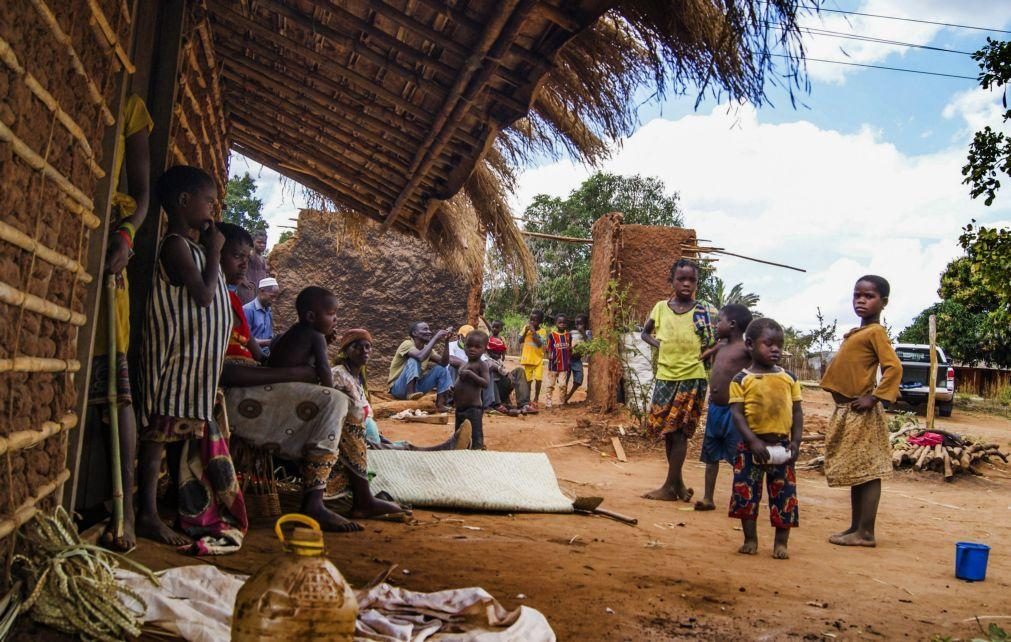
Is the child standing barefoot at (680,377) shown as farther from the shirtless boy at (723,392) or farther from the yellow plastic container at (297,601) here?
the yellow plastic container at (297,601)

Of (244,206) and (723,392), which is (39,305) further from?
(244,206)

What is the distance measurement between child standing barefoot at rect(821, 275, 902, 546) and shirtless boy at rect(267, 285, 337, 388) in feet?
9.83

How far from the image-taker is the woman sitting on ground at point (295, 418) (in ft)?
13.1

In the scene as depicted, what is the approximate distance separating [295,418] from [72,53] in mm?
2121

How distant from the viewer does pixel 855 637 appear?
2873 millimetres

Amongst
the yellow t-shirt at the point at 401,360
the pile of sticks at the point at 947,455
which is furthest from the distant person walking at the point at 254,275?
the pile of sticks at the point at 947,455

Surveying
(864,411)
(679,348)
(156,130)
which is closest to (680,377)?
(679,348)

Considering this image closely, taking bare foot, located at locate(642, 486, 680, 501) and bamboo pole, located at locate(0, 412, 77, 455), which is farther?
bare foot, located at locate(642, 486, 680, 501)

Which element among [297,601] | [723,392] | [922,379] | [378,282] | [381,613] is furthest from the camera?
[922,379]

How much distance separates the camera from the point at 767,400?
4410 millimetres

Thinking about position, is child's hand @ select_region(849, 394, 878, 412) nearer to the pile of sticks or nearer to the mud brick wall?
the mud brick wall

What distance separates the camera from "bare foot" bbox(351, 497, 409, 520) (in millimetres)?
4484

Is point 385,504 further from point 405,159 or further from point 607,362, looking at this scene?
point 607,362

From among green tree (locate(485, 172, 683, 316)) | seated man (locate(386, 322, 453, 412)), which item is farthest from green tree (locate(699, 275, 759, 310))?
seated man (locate(386, 322, 453, 412))
